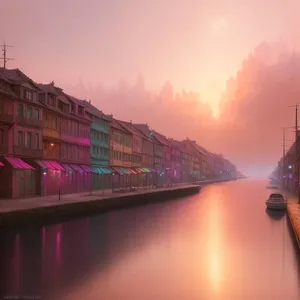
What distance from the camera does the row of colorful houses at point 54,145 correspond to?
50688 millimetres

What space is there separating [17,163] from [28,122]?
6841mm

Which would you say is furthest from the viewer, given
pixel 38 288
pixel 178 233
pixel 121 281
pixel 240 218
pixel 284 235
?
pixel 240 218

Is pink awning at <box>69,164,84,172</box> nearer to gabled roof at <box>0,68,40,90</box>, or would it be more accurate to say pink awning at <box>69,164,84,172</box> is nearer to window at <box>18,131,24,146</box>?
window at <box>18,131,24,146</box>

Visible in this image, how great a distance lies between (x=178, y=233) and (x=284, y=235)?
9651 mm

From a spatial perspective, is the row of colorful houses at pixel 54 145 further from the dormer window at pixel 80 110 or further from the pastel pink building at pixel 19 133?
the dormer window at pixel 80 110

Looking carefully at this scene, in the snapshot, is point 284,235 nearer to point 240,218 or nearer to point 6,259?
point 240,218

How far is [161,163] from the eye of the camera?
138m

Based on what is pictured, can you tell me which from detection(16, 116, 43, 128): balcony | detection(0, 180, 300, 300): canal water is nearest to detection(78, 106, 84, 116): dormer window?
detection(16, 116, 43, 128): balcony

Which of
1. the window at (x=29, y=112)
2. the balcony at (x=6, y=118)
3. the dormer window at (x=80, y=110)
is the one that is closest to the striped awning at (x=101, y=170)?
the dormer window at (x=80, y=110)

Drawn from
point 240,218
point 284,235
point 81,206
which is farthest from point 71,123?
point 284,235

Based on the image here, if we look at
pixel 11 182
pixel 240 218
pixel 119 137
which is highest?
pixel 119 137

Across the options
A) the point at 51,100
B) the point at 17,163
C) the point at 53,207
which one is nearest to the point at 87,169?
the point at 51,100

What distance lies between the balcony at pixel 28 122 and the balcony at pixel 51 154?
459 centimetres

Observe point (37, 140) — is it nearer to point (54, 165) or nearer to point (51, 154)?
point (51, 154)
